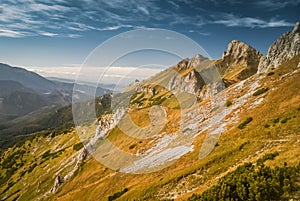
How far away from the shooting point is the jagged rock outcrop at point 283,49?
299 ft

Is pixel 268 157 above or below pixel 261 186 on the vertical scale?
above

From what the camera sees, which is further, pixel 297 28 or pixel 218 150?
pixel 297 28

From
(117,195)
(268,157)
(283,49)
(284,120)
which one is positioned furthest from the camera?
(283,49)

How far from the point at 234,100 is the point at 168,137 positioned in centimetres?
2191

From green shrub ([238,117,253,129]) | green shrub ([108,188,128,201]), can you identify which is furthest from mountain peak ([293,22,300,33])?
green shrub ([108,188,128,201])

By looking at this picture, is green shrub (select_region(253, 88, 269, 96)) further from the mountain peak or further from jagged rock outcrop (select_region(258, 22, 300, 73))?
the mountain peak

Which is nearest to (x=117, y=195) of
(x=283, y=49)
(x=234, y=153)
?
(x=234, y=153)

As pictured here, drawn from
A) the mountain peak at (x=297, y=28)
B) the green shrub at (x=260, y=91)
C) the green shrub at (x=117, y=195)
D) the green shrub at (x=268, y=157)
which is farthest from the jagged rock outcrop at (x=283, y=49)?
the green shrub at (x=268, y=157)

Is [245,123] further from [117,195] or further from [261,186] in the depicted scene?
[261,186]

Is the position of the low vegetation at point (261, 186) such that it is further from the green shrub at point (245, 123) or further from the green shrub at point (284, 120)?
the green shrub at point (245, 123)

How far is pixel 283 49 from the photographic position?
99.6 metres

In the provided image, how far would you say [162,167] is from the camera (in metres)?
47.9

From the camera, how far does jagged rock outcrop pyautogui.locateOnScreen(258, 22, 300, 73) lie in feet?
299

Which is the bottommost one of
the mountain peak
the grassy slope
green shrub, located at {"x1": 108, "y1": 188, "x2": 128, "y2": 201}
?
green shrub, located at {"x1": 108, "y1": 188, "x2": 128, "y2": 201}
